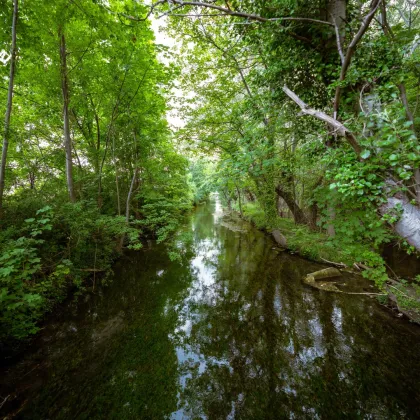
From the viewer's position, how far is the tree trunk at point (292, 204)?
10.7m

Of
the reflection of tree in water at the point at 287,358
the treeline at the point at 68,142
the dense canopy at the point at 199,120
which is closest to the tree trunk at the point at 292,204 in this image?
the dense canopy at the point at 199,120

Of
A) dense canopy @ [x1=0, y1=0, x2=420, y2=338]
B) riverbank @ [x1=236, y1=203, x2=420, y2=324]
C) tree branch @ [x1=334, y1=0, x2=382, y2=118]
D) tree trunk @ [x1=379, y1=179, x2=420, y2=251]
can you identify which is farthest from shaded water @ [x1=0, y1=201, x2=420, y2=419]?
tree branch @ [x1=334, y1=0, x2=382, y2=118]

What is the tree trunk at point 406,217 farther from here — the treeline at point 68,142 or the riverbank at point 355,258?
the treeline at point 68,142

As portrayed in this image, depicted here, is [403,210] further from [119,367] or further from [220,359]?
[119,367]

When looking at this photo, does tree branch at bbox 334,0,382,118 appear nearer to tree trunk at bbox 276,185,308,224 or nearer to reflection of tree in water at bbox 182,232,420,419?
reflection of tree in water at bbox 182,232,420,419

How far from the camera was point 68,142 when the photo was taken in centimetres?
588

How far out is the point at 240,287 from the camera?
6.38 m

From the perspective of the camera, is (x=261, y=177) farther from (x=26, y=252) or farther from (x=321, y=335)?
(x=26, y=252)

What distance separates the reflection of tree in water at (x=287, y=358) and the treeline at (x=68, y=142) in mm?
3288

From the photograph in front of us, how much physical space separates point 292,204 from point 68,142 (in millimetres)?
11058

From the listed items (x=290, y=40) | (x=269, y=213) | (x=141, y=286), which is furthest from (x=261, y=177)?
(x=141, y=286)

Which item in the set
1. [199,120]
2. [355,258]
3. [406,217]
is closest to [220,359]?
[406,217]

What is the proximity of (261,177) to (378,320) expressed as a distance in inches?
309

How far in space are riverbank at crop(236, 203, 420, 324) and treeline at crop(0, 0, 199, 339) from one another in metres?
5.69
